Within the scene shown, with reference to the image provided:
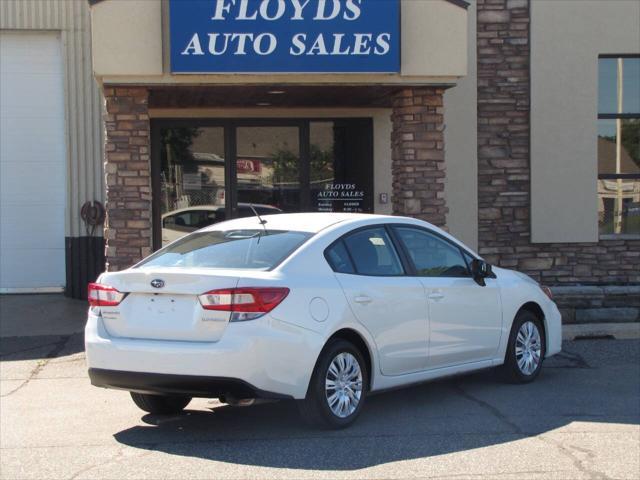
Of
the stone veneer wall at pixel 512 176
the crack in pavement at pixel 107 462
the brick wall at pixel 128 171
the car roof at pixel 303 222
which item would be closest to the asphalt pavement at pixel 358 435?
the crack in pavement at pixel 107 462

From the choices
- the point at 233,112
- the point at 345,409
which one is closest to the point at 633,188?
the point at 233,112

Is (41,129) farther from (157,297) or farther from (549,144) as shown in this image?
(157,297)

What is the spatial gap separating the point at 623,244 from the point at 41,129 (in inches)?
347

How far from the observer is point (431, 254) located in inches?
309

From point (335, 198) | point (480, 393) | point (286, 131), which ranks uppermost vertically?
point (286, 131)

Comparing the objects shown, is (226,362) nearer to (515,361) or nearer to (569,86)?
(515,361)

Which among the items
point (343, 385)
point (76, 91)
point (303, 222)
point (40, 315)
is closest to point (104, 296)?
point (303, 222)

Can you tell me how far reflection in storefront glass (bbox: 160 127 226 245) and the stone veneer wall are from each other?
3.75 m

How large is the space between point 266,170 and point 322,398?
714 cm

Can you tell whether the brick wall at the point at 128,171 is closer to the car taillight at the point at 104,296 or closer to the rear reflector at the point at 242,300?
the car taillight at the point at 104,296

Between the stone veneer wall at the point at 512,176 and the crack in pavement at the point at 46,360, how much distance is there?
593 cm

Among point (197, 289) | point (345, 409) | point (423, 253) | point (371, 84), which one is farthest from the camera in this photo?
point (371, 84)

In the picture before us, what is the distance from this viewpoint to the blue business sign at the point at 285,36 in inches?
402

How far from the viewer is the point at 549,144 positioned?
1305 cm
